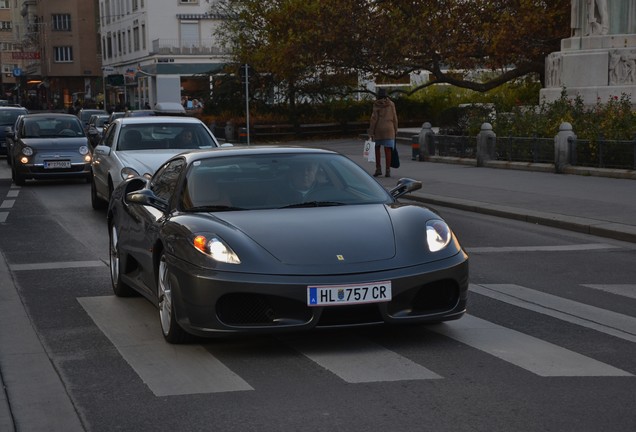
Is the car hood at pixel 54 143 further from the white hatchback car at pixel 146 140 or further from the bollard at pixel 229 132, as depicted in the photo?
the bollard at pixel 229 132

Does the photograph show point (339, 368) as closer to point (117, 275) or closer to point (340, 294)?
point (340, 294)

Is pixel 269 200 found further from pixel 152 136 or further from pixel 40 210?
pixel 40 210

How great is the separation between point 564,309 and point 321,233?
252 centimetres

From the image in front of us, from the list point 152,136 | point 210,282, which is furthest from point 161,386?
point 152,136

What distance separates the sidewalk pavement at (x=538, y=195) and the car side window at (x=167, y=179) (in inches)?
266

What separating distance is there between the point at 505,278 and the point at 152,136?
845cm

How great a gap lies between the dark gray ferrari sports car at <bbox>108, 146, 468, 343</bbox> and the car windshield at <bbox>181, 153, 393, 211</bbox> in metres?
0.01

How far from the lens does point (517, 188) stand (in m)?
21.0

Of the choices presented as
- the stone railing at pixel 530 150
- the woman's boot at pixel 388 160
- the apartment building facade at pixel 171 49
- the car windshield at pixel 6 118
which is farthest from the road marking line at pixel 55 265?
the apartment building facade at pixel 171 49

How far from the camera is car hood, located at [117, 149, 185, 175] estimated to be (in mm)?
16312

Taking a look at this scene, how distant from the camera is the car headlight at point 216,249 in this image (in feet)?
23.5

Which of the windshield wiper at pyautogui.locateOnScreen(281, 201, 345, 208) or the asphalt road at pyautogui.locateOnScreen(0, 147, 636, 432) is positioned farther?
the windshield wiper at pyautogui.locateOnScreen(281, 201, 345, 208)

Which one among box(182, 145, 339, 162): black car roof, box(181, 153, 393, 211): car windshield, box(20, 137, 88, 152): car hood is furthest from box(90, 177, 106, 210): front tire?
box(181, 153, 393, 211): car windshield

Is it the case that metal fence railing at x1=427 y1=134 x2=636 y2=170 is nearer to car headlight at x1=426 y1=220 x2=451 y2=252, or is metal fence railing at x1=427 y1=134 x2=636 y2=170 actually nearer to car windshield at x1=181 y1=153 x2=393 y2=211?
car windshield at x1=181 y1=153 x2=393 y2=211
